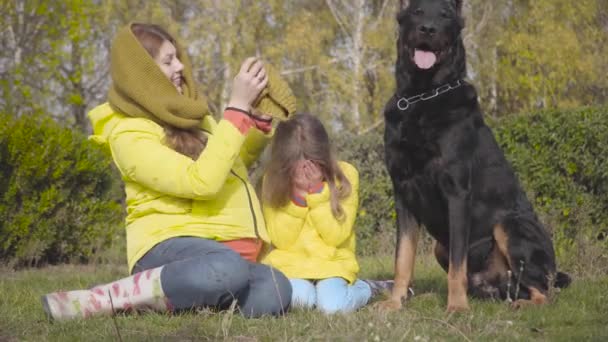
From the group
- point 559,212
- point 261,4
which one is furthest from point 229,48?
point 559,212

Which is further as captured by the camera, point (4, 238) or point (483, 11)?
point (483, 11)

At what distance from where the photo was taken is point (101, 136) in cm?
421

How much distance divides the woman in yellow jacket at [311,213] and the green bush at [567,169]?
7.98ft

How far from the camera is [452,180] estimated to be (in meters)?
4.02

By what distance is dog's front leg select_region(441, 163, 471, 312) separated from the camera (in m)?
3.95

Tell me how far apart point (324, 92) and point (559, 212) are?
1281 centimetres

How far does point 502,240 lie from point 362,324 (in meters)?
1.40

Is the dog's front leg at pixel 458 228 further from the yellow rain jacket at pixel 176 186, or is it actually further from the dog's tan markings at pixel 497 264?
the yellow rain jacket at pixel 176 186

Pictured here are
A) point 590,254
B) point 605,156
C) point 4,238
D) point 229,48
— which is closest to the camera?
point 590,254

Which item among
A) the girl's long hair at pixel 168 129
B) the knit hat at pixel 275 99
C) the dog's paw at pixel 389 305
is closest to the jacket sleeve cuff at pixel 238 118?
the knit hat at pixel 275 99

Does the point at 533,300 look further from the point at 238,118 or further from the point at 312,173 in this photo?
the point at 238,118

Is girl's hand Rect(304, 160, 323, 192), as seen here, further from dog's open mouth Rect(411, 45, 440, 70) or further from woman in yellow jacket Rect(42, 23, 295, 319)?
dog's open mouth Rect(411, 45, 440, 70)

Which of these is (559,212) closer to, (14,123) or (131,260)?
(131,260)

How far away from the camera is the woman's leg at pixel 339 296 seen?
4078 millimetres
